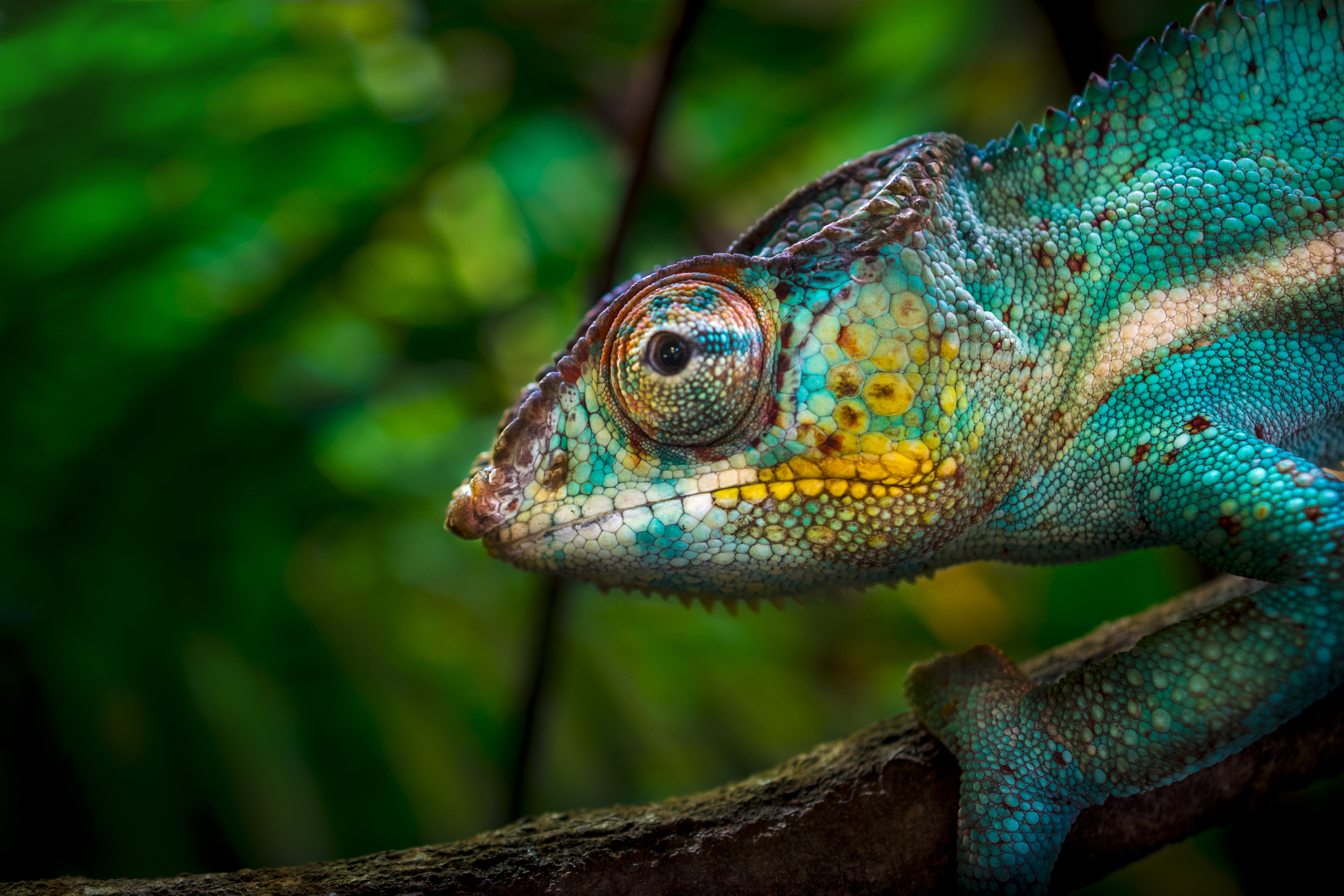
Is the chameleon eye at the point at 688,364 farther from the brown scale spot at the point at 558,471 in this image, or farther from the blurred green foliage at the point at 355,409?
the blurred green foliage at the point at 355,409

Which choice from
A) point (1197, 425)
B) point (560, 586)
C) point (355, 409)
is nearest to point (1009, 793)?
point (1197, 425)

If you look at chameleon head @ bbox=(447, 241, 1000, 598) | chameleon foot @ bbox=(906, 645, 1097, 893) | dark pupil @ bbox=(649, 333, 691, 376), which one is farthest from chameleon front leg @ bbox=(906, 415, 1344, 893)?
dark pupil @ bbox=(649, 333, 691, 376)

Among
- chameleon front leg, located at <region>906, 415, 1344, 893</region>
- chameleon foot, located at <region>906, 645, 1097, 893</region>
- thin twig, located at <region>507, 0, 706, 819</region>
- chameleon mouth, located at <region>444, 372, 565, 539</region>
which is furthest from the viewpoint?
A: thin twig, located at <region>507, 0, 706, 819</region>

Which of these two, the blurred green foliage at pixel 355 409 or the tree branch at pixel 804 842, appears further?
the blurred green foliage at pixel 355 409

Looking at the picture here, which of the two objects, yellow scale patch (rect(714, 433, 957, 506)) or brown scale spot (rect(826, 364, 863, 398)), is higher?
brown scale spot (rect(826, 364, 863, 398))

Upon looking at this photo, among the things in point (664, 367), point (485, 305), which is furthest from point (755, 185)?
point (664, 367)

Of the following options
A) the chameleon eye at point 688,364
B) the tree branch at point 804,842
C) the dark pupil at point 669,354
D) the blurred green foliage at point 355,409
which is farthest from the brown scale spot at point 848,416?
the blurred green foliage at point 355,409

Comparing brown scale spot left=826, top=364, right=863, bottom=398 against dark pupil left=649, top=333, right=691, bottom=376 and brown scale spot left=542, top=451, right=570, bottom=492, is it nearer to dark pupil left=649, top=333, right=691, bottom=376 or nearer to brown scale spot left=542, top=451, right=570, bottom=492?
dark pupil left=649, top=333, right=691, bottom=376
